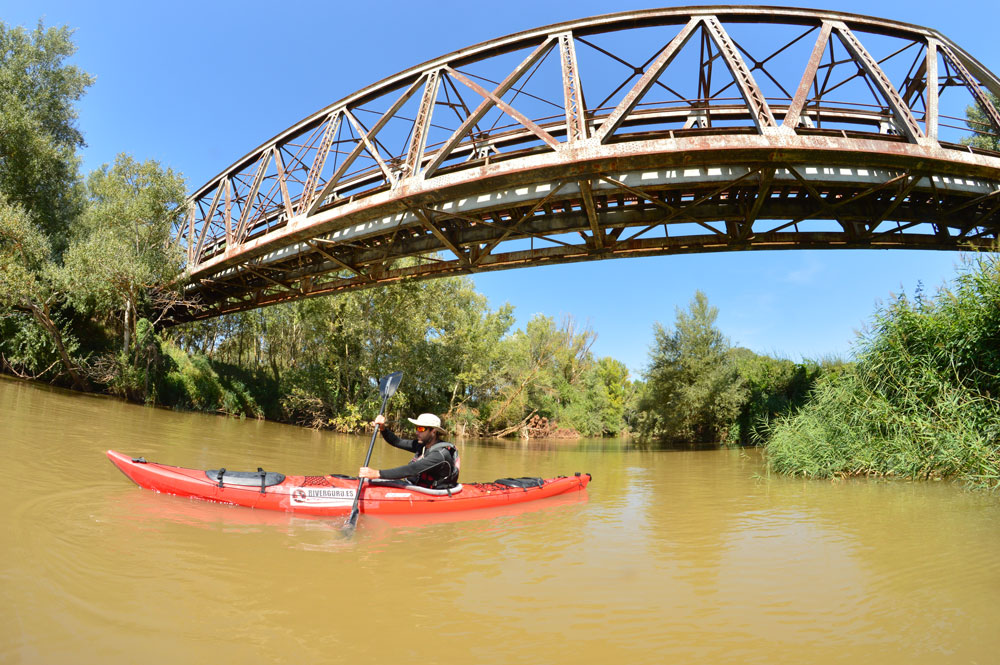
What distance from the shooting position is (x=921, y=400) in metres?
7.34

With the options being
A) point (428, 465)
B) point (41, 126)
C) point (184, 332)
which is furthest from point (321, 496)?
point (184, 332)

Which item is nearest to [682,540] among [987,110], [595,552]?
[595,552]

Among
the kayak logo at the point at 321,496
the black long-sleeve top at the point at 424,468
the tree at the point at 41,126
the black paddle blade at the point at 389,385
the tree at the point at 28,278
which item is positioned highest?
the tree at the point at 41,126

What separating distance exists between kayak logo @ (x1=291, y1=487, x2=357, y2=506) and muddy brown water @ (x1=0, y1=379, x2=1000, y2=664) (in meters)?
0.26

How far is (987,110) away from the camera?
896 cm

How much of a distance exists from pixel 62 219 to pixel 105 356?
8730 millimetres

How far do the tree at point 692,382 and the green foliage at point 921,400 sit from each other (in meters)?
A: 12.0

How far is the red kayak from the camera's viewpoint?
5.04 m

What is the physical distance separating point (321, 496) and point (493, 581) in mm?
2739

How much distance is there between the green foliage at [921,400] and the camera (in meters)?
6.66

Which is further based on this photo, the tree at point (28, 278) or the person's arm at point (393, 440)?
the tree at point (28, 278)

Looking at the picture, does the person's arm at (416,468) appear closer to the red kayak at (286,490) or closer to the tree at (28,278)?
the red kayak at (286,490)

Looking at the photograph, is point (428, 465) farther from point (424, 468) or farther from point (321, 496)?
point (321, 496)

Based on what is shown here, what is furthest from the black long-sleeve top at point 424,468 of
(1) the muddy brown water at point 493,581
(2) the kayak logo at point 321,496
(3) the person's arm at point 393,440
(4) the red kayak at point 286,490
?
(1) the muddy brown water at point 493,581
